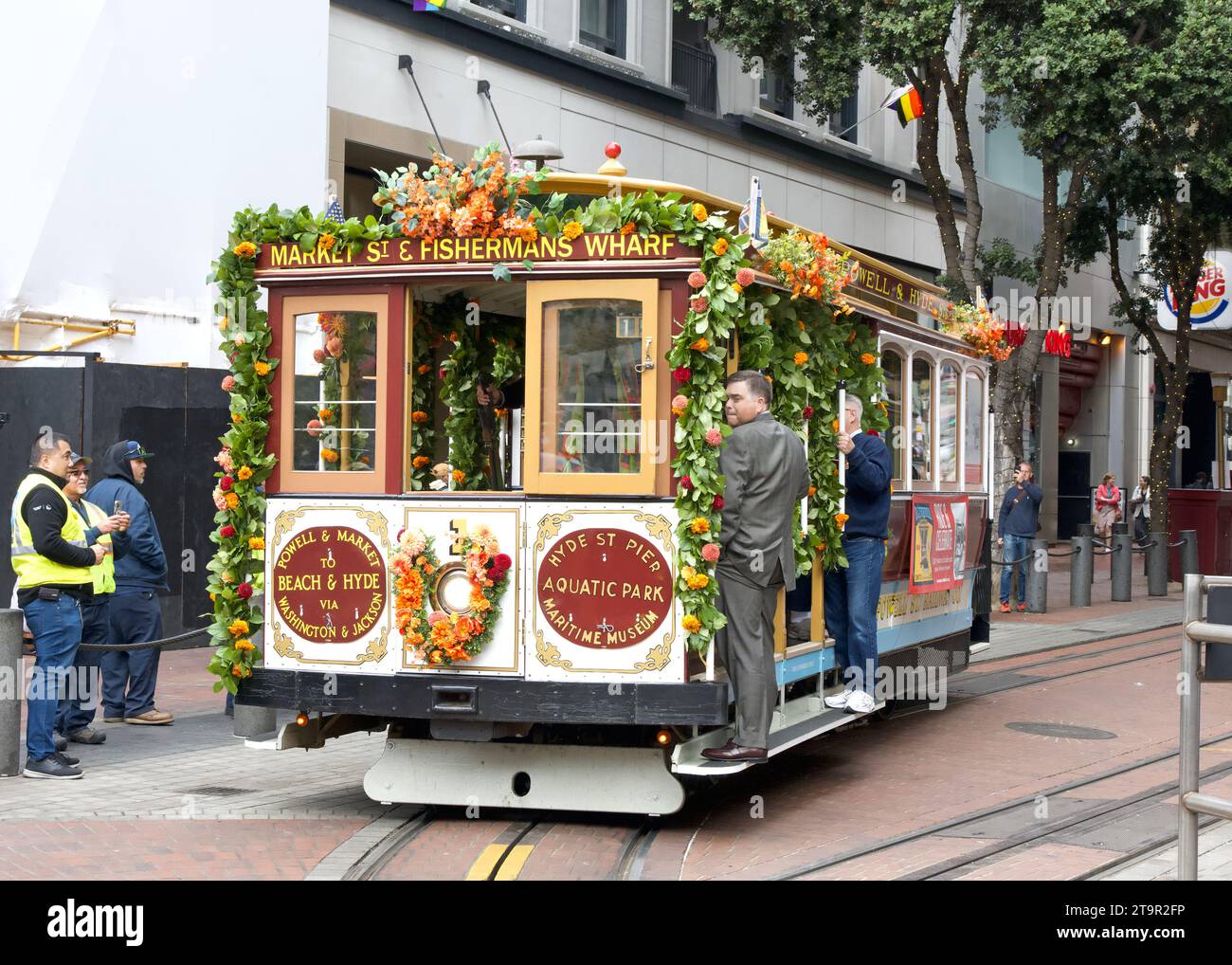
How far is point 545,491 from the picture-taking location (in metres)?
7.61

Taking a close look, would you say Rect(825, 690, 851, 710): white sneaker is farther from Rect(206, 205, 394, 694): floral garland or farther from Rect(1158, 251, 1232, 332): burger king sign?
Rect(1158, 251, 1232, 332): burger king sign

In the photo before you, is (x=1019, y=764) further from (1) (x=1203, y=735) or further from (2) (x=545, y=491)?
(2) (x=545, y=491)

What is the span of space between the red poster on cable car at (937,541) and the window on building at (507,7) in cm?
1040

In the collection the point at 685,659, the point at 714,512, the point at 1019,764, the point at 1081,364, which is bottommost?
the point at 1019,764

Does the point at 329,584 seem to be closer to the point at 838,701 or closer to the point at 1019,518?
the point at 838,701

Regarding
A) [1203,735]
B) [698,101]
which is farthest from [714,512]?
[698,101]

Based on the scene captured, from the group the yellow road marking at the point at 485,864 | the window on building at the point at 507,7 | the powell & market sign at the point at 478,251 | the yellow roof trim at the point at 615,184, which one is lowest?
the yellow road marking at the point at 485,864

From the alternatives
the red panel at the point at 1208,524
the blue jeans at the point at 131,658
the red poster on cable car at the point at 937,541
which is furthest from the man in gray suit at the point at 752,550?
the red panel at the point at 1208,524

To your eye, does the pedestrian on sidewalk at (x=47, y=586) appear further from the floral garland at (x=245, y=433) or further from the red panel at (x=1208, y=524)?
the red panel at (x=1208, y=524)

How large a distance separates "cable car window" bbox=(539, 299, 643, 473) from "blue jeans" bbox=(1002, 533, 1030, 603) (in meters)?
13.3

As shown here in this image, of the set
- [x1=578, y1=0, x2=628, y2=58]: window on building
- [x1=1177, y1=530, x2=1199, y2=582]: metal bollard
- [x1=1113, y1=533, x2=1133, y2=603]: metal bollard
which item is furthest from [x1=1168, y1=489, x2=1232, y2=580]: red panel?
[x1=578, y1=0, x2=628, y2=58]: window on building

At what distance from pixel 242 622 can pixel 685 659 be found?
2.32 m

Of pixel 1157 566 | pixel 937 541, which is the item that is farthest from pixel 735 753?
pixel 1157 566

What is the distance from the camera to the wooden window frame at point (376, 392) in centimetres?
795
